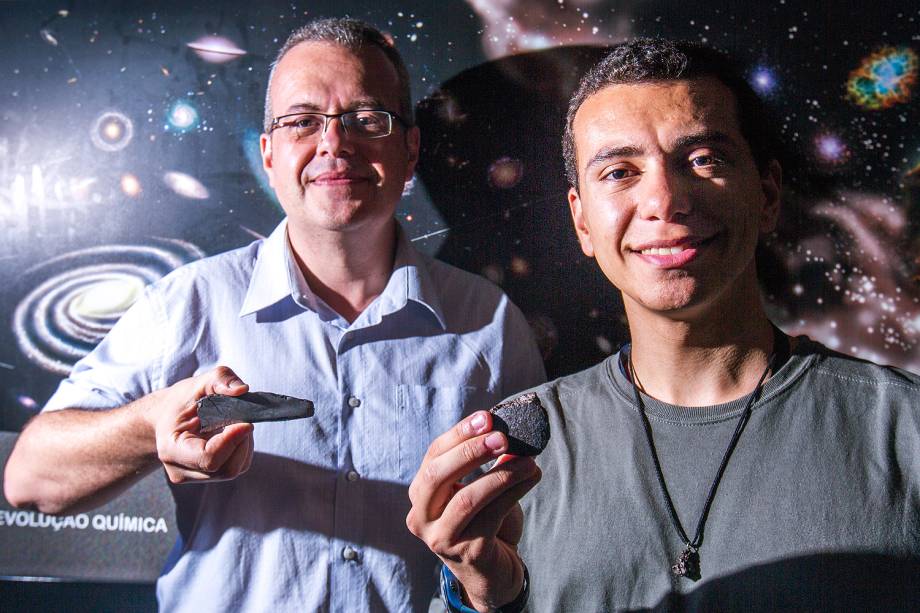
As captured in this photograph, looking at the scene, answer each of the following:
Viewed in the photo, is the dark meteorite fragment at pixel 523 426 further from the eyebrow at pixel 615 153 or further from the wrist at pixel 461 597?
the eyebrow at pixel 615 153

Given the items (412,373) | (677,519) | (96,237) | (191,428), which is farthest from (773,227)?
(96,237)

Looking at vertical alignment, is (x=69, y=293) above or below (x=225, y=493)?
above

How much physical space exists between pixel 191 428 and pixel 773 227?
1.03 m

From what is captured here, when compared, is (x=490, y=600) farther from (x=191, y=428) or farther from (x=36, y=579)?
(x=36, y=579)

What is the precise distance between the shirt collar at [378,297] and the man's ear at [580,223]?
0.29 meters

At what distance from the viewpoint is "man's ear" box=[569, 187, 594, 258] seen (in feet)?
4.06

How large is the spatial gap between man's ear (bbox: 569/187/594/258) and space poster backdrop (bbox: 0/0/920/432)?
0.17 ft

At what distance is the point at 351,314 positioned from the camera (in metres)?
1.35

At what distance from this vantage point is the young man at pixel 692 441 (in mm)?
1005

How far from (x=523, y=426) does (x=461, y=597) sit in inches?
12.8

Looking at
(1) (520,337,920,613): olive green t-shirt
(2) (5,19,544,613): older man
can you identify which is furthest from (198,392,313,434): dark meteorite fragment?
(1) (520,337,920,613): olive green t-shirt

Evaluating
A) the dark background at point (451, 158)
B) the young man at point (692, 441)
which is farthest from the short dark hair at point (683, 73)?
the dark background at point (451, 158)

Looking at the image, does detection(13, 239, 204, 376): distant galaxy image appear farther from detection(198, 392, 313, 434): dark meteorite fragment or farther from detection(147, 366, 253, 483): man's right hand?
detection(198, 392, 313, 434): dark meteorite fragment

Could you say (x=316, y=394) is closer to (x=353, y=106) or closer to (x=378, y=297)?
(x=378, y=297)
